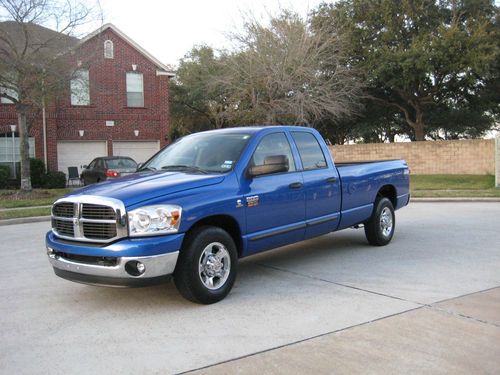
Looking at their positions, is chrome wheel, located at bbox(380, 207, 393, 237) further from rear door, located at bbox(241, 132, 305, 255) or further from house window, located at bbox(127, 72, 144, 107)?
house window, located at bbox(127, 72, 144, 107)

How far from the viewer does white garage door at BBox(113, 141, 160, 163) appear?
89.7 ft

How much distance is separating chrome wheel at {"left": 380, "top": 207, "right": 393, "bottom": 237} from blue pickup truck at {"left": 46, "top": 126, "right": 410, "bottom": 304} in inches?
43.3

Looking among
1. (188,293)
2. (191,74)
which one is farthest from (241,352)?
(191,74)

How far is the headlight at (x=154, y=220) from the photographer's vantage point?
16.0ft

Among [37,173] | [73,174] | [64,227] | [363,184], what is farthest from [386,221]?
[73,174]

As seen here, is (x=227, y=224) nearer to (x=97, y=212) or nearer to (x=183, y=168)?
(x=183, y=168)

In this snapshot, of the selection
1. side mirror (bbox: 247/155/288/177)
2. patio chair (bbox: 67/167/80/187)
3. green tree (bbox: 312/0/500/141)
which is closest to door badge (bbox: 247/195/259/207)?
side mirror (bbox: 247/155/288/177)

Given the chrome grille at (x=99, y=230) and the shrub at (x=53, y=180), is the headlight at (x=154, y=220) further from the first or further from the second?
the shrub at (x=53, y=180)

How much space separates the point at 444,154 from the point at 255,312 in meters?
22.1

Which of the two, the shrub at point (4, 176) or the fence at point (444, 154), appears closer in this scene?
the shrub at point (4, 176)

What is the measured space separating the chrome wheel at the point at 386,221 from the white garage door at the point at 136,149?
20463mm

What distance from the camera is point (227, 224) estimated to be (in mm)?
5719

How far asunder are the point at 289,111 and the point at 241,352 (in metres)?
22.0

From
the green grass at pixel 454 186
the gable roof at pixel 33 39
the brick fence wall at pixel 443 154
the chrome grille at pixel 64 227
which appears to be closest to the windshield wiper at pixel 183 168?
the chrome grille at pixel 64 227
